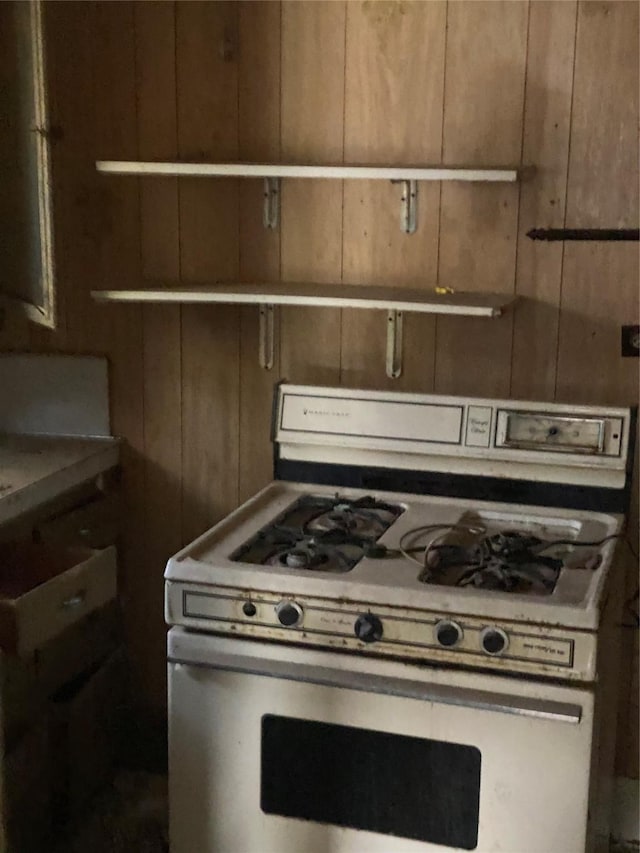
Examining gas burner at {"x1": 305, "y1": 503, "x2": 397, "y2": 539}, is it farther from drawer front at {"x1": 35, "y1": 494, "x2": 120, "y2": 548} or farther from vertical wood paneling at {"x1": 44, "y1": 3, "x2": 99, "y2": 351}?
vertical wood paneling at {"x1": 44, "y1": 3, "x2": 99, "y2": 351}

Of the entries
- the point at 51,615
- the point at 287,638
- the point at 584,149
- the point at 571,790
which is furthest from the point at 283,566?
the point at 584,149

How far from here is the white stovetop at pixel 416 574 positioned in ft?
5.20

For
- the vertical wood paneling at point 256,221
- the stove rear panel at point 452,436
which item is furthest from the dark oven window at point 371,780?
the vertical wood paneling at point 256,221

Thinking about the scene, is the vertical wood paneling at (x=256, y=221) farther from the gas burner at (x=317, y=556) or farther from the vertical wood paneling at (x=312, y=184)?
the gas burner at (x=317, y=556)

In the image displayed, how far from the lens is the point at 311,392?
220 cm

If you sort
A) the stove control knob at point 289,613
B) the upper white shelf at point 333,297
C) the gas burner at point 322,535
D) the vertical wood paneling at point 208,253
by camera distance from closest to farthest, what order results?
the stove control knob at point 289,613
the gas burner at point 322,535
the upper white shelf at point 333,297
the vertical wood paneling at point 208,253

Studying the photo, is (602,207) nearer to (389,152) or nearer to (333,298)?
(389,152)

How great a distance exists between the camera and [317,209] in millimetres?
2219

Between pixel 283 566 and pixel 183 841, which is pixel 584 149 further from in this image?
pixel 183 841

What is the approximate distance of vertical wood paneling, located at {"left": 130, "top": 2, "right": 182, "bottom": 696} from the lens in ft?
7.39

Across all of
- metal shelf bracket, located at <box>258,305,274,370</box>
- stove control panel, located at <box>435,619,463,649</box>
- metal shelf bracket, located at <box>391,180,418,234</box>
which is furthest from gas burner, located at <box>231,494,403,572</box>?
metal shelf bracket, located at <box>391,180,418,234</box>

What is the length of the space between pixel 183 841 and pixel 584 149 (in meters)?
1.53

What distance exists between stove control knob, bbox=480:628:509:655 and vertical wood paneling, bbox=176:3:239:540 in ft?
3.04

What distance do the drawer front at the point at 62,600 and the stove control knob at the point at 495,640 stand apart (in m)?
0.78
